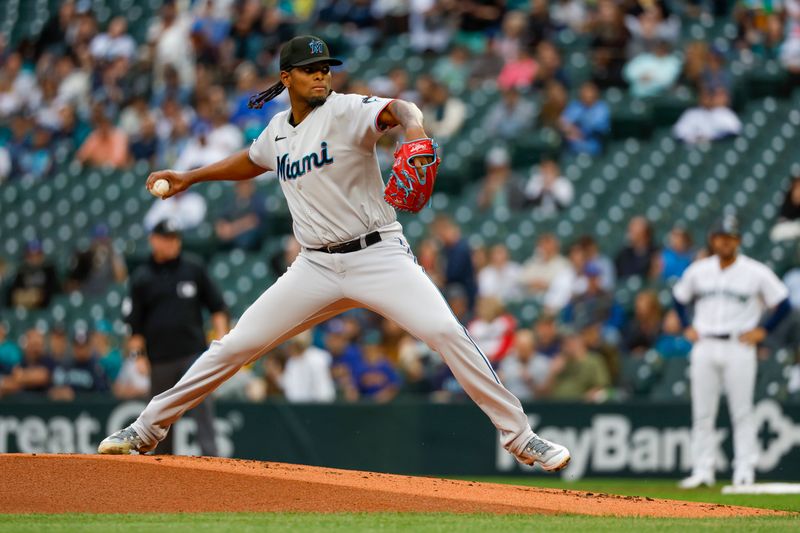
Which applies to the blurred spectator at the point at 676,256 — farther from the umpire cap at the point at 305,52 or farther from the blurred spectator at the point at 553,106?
the umpire cap at the point at 305,52

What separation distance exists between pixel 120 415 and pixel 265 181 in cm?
434

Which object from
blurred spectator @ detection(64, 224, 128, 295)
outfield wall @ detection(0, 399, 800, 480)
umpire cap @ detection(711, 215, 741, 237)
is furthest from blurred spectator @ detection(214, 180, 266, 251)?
umpire cap @ detection(711, 215, 741, 237)

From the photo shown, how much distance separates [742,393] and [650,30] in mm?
6505

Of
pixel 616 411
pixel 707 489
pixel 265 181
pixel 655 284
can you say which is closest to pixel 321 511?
pixel 707 489

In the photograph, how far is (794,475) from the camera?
1145cm

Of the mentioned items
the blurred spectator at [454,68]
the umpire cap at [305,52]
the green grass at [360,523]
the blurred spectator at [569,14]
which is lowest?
the green grass at [360,523]

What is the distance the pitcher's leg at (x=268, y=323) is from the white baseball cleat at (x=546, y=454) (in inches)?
44.9

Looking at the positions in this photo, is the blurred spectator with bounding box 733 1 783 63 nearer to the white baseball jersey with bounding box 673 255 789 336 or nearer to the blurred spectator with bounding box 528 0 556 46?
the blurred spectator with bounding box 528 0 556 46

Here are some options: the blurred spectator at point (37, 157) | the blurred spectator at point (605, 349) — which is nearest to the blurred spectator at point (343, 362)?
the blurred spectator at point (605, 349)

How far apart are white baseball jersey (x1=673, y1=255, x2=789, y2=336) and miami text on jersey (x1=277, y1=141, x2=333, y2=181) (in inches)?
176

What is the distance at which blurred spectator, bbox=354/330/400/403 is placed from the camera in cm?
1282

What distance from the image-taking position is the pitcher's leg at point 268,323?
22.0 feet

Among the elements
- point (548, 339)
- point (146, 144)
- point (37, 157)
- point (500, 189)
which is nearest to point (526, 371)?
point (548, 339)

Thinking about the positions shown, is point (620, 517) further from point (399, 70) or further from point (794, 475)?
point (399, 70)
